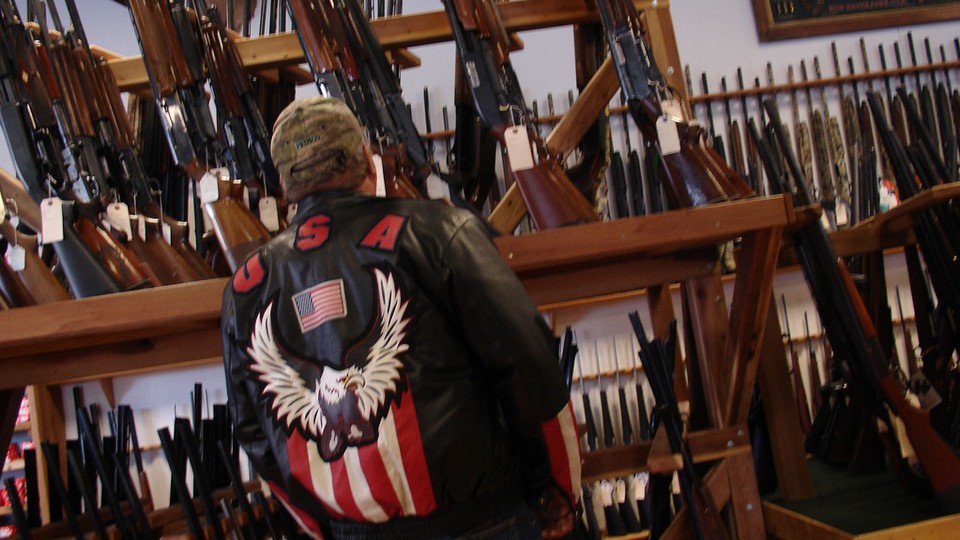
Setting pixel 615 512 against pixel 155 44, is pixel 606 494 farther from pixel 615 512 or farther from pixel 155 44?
pixel 155 44

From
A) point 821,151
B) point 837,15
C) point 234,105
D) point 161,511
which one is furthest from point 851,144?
point 161,511

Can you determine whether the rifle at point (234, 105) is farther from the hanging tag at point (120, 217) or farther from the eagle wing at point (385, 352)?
the eagle wing at point (385, 352)

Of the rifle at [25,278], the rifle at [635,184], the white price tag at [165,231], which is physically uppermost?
the rifle at [635,184]

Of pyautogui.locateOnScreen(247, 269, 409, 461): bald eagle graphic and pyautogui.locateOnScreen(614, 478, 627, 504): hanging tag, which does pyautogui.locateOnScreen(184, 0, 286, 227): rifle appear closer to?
pyautogui.locateOnScreen(247, 269, 409, 461): bald eagle graphic

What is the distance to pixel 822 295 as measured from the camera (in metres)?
2.24

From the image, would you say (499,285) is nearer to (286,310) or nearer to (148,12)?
(286,310)

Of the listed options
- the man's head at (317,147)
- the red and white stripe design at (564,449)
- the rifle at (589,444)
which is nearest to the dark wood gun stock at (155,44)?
the man's head at (317,147)

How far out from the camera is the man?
1247mm

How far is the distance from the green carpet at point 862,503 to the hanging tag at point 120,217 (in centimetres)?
205

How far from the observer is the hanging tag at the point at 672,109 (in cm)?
197

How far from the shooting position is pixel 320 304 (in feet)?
4.27

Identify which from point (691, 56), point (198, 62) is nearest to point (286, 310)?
point (198, 62)

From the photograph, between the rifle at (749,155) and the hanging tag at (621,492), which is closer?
the hanging tag at (621,492)

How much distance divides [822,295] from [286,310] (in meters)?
1.69
